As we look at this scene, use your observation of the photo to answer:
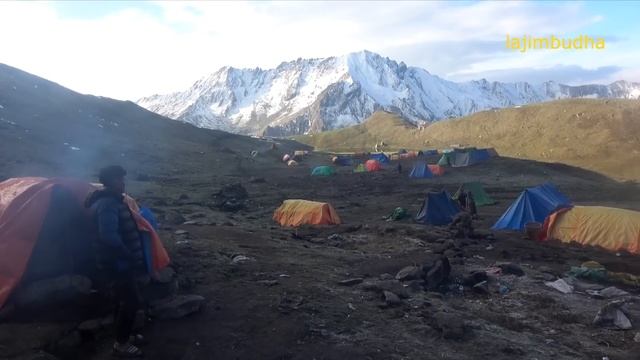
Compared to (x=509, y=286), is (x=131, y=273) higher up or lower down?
higher up

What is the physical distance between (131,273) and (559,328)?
7.62m

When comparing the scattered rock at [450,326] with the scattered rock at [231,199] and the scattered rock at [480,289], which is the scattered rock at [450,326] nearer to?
the scattered rock at [480,289]

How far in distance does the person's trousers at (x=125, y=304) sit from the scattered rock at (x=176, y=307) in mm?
1188

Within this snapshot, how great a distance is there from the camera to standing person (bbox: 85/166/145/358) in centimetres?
664

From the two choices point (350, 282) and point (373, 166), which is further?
point (373, 166)

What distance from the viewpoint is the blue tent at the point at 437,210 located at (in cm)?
2348

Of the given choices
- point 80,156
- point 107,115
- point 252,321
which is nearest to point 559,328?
point 252,321

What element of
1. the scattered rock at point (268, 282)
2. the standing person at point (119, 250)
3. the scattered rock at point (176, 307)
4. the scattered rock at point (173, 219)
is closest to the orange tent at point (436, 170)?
the scattered rock at point (173, 219)

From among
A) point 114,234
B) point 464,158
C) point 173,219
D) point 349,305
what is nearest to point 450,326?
point 349,305

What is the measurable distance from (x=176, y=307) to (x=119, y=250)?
2166 mm

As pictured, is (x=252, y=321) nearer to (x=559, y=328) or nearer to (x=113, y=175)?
(x=113, y=175)

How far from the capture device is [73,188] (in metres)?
8.62

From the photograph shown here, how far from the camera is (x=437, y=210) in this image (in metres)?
23.8

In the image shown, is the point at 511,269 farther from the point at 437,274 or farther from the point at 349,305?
the point at 349,305
